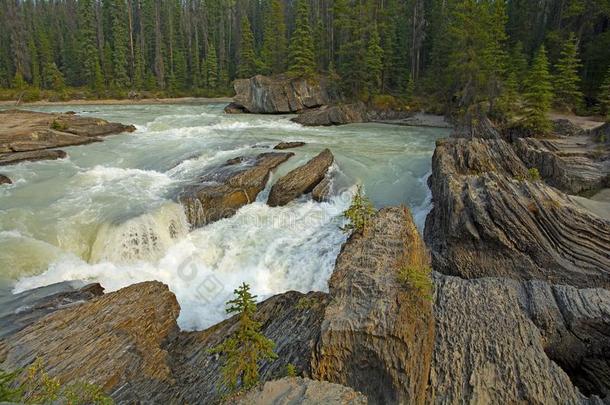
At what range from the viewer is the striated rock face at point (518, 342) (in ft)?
16.2

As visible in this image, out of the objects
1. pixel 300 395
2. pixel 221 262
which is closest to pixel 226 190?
pixel 221 262

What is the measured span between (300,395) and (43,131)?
873 inches

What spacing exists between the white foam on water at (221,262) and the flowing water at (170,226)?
3 cm

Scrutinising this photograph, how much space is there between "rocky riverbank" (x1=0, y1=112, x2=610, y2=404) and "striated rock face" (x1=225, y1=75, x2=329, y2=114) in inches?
1157

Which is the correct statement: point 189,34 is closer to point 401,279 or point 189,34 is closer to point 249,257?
point 249,257

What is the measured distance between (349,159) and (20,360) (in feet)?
49.6

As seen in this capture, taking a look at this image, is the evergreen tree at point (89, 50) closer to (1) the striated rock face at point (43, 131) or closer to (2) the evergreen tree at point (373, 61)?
(1) the striated rock face at point (43, 131)

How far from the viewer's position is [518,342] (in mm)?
5668

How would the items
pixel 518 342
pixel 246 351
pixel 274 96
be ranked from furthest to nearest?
pixel 274 96 < pixel 518 342 < pixel 246 351

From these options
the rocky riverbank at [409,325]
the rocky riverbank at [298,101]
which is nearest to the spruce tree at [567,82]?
the rocky riverbank at [298,101]

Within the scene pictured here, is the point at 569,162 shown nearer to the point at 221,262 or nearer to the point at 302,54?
the point at 221,262

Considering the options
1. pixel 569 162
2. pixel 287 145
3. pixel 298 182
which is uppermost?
pixel 569 162

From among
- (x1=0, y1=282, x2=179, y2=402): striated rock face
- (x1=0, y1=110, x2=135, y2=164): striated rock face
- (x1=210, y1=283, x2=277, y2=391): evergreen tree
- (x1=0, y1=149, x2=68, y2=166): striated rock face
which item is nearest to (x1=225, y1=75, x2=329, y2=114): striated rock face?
(x1=0, y1=110, x2=135, y2=164): striated rock face

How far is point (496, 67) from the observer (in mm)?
29938
